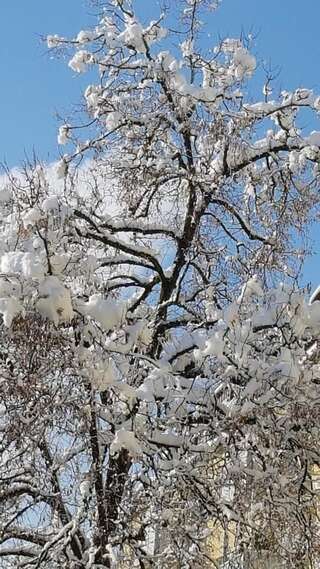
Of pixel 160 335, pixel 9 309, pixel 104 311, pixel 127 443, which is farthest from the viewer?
pixel 160 335

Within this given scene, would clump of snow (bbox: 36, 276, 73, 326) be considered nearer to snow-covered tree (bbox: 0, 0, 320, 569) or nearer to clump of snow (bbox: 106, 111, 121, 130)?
snow-covered tree (bbox: 0, 0, 320, 569)

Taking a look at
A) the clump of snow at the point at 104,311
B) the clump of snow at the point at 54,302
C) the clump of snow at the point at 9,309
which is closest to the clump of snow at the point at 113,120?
the clump of snow at the point at 104,311

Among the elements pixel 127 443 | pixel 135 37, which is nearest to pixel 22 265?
pixel 127 443

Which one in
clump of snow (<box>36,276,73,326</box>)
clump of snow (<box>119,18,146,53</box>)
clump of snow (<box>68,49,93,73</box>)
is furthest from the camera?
clump of snow (<box>68,49,93,73</box>)

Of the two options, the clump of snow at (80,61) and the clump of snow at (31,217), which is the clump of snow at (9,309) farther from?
the clump of snow at (80,61)

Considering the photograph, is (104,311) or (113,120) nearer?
(104,311)

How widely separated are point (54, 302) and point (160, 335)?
1.56 meters

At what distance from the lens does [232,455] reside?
4.81 metres

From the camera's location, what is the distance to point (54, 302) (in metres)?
3.91

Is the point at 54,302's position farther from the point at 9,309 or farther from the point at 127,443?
the point at 127,443

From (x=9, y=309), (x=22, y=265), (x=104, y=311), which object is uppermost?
(x=22, y=265)

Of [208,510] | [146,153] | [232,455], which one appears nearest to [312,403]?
[232,455]

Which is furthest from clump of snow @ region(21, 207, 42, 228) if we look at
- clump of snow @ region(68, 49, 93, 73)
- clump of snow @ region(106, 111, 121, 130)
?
clump of snow @ region(68, 49, 93, 73)

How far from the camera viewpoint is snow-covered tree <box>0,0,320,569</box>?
4.28 metres
